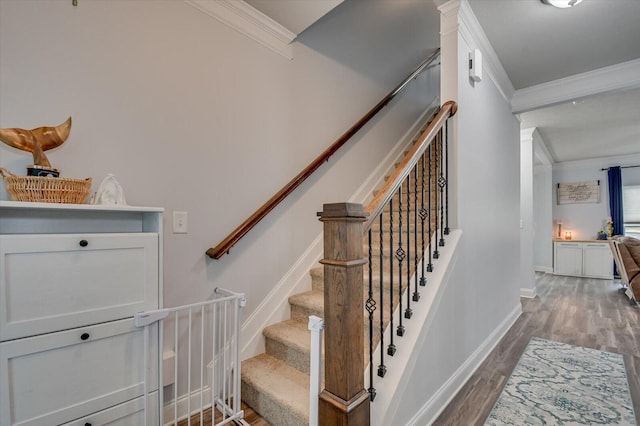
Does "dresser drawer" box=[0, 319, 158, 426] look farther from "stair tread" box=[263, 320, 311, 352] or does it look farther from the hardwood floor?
the hardwood floor

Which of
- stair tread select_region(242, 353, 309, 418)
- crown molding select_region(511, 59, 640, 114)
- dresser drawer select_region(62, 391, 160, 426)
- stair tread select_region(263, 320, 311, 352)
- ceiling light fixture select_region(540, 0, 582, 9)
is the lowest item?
stair tread select_region(242, 353, 309, 418)

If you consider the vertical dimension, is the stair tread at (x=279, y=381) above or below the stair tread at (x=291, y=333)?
below

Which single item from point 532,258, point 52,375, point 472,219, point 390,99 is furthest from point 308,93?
point 532,258

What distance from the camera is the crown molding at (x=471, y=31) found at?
84.6 inches

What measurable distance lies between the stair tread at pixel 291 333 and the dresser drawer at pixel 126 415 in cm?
79

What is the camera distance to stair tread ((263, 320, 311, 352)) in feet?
6.27

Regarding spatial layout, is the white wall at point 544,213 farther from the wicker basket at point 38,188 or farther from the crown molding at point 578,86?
the wicker basket at point 38,188

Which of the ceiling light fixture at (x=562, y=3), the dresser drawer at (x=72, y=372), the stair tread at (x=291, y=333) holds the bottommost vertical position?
the stair tread at (x=291, y=333)

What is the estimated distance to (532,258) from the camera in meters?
4.77

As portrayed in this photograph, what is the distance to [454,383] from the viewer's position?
1.99 m

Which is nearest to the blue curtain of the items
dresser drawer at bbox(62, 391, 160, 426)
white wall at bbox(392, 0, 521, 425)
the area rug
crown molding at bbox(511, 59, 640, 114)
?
crown molding at bbox(511, 59, 640, 114)

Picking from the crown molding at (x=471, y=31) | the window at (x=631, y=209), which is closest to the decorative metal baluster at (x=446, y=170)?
the crown molding at (x=471, y=31)

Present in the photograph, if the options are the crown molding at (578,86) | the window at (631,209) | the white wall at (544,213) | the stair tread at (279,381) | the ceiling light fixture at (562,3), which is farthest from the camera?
the white wall at (544,213)

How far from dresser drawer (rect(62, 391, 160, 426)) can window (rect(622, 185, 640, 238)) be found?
889 cm
